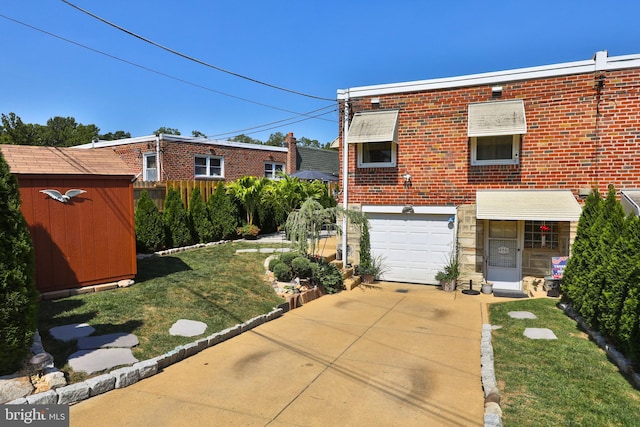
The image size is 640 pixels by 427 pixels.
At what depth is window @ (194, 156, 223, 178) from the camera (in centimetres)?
2098

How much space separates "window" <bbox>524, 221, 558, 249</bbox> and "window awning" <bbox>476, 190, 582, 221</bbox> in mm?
905

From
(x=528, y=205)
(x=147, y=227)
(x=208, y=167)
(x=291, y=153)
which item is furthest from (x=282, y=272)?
(x=291, y=153)

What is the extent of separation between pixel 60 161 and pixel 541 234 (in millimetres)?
11585

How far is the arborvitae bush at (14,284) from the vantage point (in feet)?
14.9

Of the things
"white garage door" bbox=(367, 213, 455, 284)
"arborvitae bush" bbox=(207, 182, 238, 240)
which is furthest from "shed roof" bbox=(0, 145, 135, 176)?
"white garage door" bbox=(367, 213, 455, 284)

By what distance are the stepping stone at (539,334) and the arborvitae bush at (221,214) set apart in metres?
10.7

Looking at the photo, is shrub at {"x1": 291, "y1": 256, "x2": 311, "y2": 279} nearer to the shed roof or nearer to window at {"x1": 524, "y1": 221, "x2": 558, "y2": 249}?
the shed roof

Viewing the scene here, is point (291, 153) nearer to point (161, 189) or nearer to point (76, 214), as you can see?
point (161, 189)

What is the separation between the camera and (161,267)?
10.2 m

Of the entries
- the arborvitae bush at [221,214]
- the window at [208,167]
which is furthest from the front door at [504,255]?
the window at [208,167]

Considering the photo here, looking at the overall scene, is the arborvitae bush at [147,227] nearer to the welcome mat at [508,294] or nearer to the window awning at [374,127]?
the window awning at [374,127]

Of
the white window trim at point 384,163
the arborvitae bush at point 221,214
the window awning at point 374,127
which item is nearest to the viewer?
the window awning at point 374,127

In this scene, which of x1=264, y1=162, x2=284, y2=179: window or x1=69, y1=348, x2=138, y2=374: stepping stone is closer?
x1=69, y1=348, x2=138, y2=374: stepping stone

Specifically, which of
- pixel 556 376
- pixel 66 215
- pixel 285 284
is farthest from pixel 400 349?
pixel 66 215
